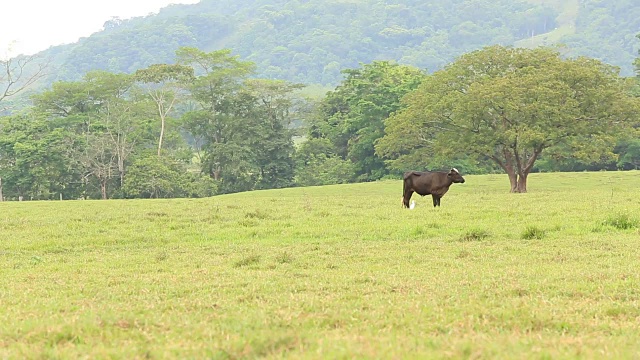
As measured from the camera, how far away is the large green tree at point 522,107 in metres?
34.1

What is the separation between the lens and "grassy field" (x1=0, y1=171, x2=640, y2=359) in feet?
17.4

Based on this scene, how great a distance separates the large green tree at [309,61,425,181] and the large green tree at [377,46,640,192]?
16.6 meters

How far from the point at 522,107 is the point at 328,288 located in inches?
1121

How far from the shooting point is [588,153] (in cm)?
3509

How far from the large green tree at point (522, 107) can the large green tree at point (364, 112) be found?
1664 centimetres

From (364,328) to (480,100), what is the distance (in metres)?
30.5

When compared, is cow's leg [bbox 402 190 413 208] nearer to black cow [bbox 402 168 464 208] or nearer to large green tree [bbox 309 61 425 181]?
black cow [bbox 402 168 464 208]

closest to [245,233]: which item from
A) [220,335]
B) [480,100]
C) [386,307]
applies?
[386,307]

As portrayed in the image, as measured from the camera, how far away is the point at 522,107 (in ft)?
113

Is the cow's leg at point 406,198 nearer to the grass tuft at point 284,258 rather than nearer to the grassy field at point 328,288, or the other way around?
the grassy field at point 328,288

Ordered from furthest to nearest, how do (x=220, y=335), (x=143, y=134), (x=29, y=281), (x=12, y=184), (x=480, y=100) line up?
(x=143, y=134), (x=12, y=184), (x=480, y=100), (x=29, y=281), (x=220, y=335)

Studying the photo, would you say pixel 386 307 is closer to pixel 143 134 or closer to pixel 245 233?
pixel 245 233

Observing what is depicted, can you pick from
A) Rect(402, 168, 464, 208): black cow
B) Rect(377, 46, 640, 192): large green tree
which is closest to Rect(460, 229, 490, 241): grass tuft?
Rect(402, 168, 464, 208): black cow

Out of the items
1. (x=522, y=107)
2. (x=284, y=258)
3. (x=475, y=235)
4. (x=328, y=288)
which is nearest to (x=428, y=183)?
(x=475, y=235)
